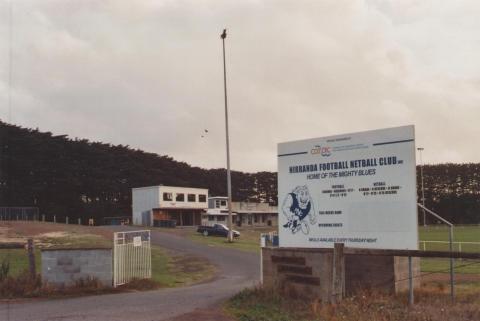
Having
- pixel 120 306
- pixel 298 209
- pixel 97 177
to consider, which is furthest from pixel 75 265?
pixel 97 177

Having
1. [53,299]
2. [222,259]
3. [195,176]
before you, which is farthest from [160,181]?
[53,299]

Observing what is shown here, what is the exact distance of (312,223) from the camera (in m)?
→ 13.7

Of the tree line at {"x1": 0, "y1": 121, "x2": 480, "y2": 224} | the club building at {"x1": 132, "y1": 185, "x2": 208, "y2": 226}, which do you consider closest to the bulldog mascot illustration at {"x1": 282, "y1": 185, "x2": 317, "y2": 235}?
the club building at {"x1": 132, "y1": 185, "x2": 208, "y2": 226}

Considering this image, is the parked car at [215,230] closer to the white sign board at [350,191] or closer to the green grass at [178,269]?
the green grass at [178,269]

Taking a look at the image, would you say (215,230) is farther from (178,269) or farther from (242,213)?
(242,213)

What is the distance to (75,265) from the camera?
16.6 m

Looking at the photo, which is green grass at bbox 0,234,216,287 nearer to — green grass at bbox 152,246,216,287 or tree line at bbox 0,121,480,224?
green grass at bbox 152,246,216,287

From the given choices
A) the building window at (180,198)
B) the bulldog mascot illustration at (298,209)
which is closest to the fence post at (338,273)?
the bulldog mascot illustration at (298,209)

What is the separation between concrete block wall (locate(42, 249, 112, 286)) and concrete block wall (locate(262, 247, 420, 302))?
5.62 meters

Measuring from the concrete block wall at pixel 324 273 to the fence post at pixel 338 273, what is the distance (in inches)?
5.1

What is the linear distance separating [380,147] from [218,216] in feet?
249

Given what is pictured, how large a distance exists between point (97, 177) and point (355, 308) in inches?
3550

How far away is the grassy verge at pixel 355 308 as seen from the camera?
1023 centimetres

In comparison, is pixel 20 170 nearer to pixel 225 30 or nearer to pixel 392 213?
pixel 225 30
